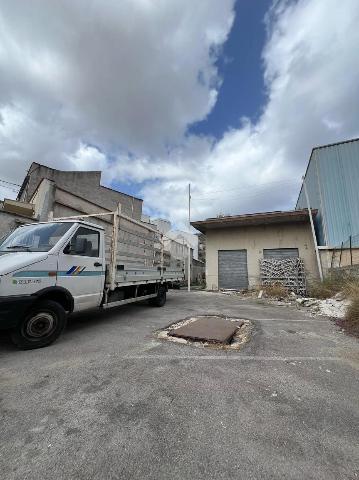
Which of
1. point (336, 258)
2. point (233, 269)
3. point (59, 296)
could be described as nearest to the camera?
point (59, 296)

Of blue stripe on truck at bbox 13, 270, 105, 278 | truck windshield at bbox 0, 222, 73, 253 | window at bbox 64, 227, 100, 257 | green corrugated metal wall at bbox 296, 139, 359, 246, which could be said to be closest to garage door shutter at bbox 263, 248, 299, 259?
green corrugated metal wall at bbox 296, 139, 359, 246

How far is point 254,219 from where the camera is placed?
46.0ft

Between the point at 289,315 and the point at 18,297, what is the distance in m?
6.77

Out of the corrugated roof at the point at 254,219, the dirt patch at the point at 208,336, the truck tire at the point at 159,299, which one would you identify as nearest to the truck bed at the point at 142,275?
the truck tire at the point at 159,299

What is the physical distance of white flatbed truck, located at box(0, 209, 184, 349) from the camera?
3.55 meters

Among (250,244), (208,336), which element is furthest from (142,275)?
(250,244)

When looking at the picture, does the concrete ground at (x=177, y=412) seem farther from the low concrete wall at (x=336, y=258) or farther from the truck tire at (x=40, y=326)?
the low concrete wall at (x=336, y=258)

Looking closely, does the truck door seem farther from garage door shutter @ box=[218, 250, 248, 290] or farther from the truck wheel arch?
garage door shutter @ box=[218, 250, 248, 290]

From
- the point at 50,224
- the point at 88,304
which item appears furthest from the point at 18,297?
the point at 50,224

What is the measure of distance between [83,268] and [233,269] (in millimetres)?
11705

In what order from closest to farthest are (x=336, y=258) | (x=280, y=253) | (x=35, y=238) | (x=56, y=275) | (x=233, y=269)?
1. (x=56, y=275)
2. (x=35, y=238)
3. (x=336, y=258)
4. (x=280, y=253)
5. (x=233, y=269)

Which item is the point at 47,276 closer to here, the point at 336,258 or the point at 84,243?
the point at 84,243

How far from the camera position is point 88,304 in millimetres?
4672

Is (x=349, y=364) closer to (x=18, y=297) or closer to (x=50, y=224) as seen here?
(x=18, y=297)
